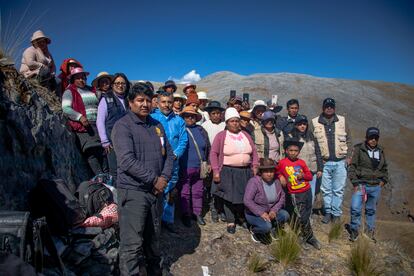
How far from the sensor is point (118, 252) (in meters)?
3.48

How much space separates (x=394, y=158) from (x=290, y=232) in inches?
549

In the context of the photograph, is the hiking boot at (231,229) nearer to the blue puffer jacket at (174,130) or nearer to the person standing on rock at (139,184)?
the blue puffer jacket at (174,130)

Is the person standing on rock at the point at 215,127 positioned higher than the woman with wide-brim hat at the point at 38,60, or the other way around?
the woman with wide-brim hat at the point at 38,60

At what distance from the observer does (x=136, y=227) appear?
321 cm

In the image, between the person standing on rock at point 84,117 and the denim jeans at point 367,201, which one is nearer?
the person standing on rock at point 84,117

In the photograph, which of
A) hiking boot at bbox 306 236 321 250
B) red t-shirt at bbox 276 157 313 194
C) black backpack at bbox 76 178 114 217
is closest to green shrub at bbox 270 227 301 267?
hiking boot at bbox 306 236 321 250

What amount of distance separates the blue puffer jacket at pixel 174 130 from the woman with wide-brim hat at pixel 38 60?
2.34 metres

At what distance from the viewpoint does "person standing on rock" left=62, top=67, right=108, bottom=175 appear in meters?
4.74

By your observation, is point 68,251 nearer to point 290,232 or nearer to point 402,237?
point 290,232

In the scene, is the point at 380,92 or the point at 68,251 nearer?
the point at 68,251

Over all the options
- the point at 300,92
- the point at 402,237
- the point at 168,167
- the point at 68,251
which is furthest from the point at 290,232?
the point at 300,92

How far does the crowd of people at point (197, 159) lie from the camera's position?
132 inches

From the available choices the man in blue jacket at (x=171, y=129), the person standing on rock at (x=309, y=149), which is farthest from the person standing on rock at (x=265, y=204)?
the man in blue jacket at (x=171, y=129)

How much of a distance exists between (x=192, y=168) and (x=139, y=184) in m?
1.98
